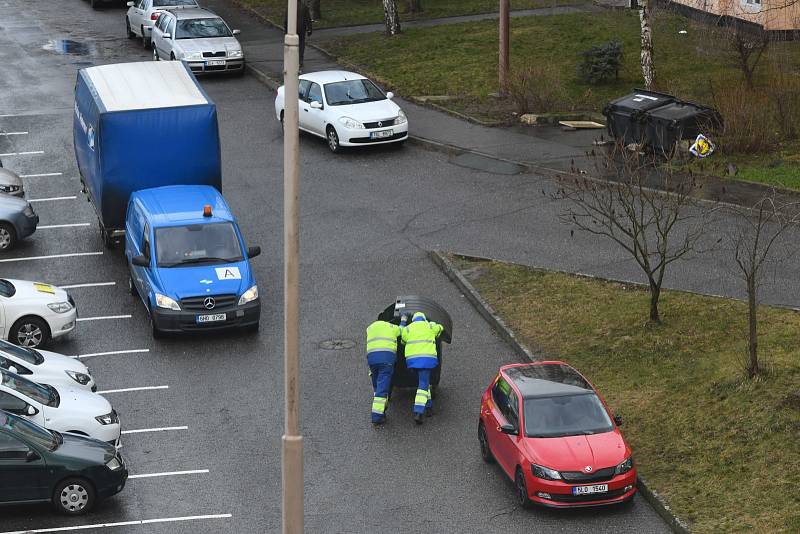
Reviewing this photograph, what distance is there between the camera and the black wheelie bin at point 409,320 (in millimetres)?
18359

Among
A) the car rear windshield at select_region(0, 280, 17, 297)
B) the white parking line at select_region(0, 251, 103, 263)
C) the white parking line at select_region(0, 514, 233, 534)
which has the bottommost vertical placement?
the white parking line at select_region(0, 251, 103, 263)

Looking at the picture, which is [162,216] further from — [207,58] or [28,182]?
[207,58]

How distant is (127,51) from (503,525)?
1159 inches

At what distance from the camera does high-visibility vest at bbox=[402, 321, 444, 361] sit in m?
17.8

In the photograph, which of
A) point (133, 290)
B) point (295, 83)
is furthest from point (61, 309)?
point (295, 83)

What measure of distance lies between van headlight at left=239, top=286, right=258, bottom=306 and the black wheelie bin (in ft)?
9.57

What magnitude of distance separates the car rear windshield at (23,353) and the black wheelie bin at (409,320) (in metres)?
4.97

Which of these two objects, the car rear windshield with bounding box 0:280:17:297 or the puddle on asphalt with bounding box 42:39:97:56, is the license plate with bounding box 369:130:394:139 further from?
the puddle on asphalt with bounding box 42:39:97:56

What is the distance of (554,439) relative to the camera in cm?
1582

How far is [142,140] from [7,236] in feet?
11.8

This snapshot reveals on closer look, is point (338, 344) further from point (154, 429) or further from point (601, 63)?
point (601, 63)

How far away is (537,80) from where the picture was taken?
3222 cm

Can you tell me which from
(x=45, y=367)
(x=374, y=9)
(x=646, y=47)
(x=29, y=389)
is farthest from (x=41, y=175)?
(x=374, y=9)

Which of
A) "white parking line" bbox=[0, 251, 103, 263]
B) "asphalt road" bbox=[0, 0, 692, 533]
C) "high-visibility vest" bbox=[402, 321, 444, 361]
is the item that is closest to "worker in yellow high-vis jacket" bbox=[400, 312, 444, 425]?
"high-visibility vest" bbox=[402, 321, 444, 361]
